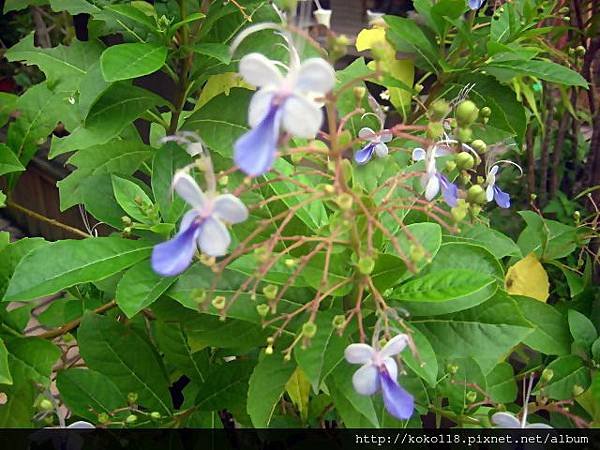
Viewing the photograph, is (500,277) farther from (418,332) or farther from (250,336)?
(250,336)

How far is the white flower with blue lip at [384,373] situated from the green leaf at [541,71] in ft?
1.81

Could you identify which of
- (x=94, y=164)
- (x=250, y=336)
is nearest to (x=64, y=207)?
(x=94, y=164)

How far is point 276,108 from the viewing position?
Answer: 16.2 inches

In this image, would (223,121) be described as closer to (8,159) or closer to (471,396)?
(8,159)

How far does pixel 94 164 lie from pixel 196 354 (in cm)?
33

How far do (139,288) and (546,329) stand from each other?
618 mm

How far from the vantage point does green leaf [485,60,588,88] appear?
875 mm

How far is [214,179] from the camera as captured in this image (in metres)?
0.48

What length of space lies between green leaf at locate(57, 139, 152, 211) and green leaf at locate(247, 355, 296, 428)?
40 centimetres

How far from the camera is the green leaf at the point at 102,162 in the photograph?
2.90 ft

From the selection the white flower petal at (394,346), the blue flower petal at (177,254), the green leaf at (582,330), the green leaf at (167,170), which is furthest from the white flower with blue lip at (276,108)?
the green leaf at (582,330)

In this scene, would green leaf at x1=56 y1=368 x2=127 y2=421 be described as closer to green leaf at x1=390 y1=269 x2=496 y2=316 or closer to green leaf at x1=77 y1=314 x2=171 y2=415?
green leaf at x1=77 y1=314 x2=171 y2=415

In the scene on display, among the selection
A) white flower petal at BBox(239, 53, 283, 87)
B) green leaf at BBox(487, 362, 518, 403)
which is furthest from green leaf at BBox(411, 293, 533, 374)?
white flower petal at BBox(239, 53, 283, 87)

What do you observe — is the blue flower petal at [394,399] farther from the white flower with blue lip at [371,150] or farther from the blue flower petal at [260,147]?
the white flower with blue lip at [371,150]
